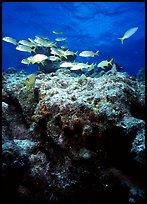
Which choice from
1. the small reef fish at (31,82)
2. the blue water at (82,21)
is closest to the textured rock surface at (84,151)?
the small reef fish at (31,82)

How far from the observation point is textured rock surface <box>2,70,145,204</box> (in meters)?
3.89

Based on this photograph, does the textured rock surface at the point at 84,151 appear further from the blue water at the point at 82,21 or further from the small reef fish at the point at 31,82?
the blue water at the point at 82,21

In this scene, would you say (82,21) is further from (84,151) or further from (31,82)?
(84,151)

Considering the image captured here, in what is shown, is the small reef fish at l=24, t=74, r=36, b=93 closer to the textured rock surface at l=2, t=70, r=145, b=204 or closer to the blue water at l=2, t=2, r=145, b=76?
the textured rock surface at l=2, t=70, r=145, b=204

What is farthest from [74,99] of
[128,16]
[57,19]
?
[57,19]

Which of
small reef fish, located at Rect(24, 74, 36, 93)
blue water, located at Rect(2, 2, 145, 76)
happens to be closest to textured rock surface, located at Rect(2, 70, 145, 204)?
small reef fish, located at Rect(24, 74, 36, 93)

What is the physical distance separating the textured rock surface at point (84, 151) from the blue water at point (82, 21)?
73.5ft

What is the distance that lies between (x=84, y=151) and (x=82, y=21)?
94.0 feet

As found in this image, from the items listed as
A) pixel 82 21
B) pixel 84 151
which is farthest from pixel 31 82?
pixel 82 21

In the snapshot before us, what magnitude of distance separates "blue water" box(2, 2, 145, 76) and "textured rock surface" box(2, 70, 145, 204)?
22401mm

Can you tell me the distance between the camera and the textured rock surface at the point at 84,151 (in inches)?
153

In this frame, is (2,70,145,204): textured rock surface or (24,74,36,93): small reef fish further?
(24,74,36,93): small reef fish

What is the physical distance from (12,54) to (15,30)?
13.5m

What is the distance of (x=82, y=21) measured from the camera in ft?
98.6
